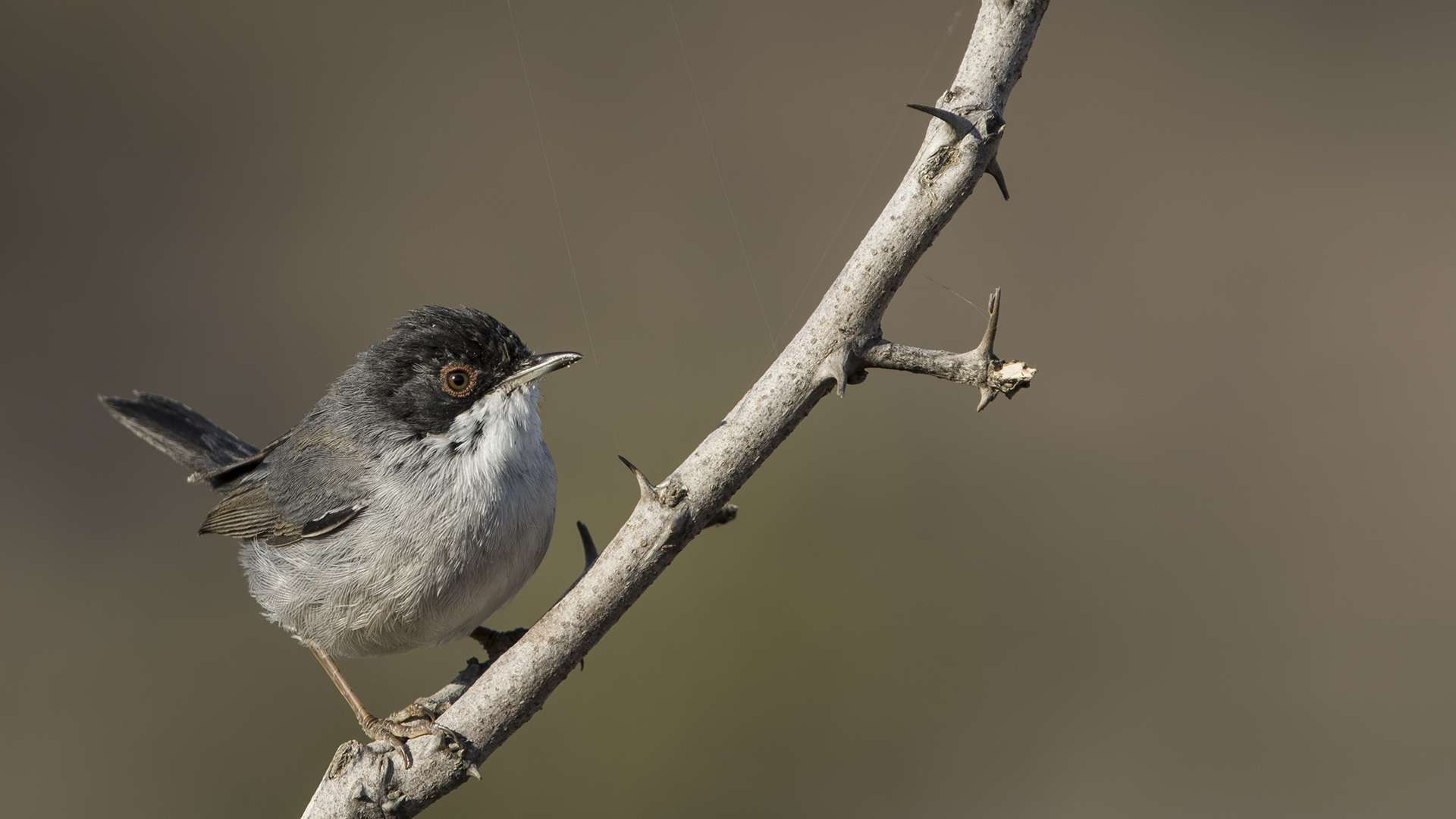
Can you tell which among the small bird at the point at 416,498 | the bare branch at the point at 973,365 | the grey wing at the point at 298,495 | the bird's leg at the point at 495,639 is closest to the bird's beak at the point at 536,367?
the small bird at the point at 416,498

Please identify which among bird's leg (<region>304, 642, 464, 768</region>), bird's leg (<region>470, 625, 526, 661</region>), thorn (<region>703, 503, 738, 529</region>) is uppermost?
thorn (<region>703, 503, 738, 529</region>)

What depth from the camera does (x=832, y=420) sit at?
24.3 ft

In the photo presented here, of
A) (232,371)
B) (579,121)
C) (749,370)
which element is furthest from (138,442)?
(749,370)

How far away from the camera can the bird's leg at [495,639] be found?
3355mm

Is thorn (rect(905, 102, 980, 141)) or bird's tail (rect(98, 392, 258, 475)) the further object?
bird's tail (rect(98, 392, 258, 475))

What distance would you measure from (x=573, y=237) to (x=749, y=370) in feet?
6.17

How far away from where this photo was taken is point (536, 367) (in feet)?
9.77

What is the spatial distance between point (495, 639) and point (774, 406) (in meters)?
1.81

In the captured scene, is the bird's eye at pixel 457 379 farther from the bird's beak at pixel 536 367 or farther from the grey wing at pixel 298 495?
the grey wing at pixel 298 495

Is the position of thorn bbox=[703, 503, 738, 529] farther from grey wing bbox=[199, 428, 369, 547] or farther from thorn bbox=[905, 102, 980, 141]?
grey wing bbox=[199, 428, 369, 547]

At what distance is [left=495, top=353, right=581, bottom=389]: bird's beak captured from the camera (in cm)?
289

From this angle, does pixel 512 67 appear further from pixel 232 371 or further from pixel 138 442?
pixel 138 442

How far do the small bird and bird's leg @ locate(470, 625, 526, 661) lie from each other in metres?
0.25

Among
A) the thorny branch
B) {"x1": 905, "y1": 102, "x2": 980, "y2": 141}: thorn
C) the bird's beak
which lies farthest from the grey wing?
{"x1": 905, "y1": 102, "x2": 980, "y2": 141}: thorn
